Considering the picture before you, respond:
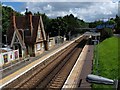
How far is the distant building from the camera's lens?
44031mm

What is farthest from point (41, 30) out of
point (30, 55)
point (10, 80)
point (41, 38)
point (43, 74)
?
point (10, 80)

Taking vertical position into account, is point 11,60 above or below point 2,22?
below

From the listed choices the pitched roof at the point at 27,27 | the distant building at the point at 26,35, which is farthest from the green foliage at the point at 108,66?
the pitched roof at the point at 27,27

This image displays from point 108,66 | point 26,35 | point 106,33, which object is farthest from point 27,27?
point 106,33

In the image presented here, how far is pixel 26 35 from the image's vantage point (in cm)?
4703

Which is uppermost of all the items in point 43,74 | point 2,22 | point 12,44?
point 2,22

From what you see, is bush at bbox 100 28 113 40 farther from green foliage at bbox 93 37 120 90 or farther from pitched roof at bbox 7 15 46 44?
pitched roof at bbox 7 15 46 44

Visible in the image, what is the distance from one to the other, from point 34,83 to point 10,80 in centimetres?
246

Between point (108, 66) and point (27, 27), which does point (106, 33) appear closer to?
point (27, 27)

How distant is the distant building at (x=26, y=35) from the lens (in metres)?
44.0

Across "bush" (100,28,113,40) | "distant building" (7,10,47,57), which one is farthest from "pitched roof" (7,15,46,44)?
"bush" (100,28,113,40)

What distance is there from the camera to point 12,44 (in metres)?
43.9

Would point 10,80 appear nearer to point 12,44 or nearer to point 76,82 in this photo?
point 76,82

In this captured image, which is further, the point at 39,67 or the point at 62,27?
the point at 62,27
